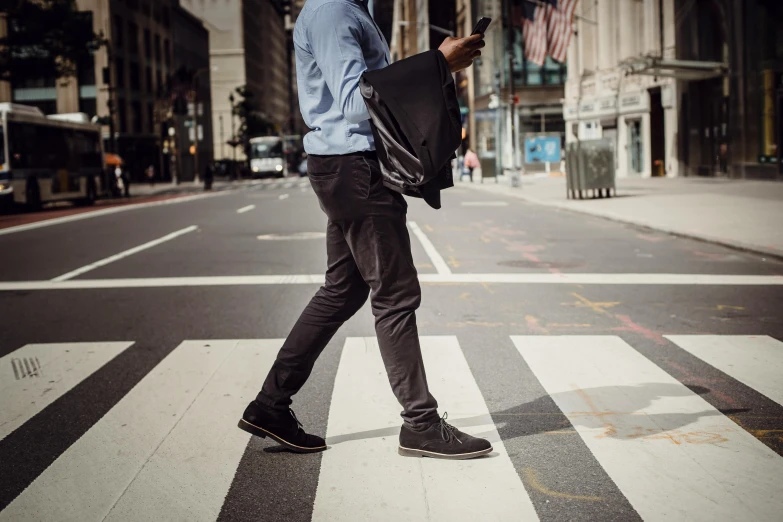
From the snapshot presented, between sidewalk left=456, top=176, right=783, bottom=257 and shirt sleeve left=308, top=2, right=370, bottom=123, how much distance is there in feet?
29.8

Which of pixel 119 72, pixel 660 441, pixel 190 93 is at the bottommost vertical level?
pixel 660 441

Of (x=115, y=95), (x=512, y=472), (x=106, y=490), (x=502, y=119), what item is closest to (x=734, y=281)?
(x=512, y=472)

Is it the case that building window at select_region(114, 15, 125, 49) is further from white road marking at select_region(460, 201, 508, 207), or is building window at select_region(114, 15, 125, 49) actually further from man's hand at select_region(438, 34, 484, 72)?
man's hand at select_region(438, 34, 484, 72)

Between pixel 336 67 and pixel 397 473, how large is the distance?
1556mm

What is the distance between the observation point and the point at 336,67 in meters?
3.45

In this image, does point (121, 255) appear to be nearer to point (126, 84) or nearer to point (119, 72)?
point (119, 72)

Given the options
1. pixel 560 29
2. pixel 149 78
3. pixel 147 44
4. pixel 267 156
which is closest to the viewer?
pixel 560 29

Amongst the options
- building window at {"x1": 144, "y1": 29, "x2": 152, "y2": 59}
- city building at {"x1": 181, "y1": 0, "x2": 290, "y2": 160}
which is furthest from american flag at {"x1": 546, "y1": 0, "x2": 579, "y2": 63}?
city building at {"x1": 181, "y1": 0, "x2": 290, "y2": 160}

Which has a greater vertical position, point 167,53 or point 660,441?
point 167,53

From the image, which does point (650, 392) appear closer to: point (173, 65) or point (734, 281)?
point (734, 281)

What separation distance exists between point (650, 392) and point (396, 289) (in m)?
1.88

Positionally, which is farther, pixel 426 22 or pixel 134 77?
pixel 426 22

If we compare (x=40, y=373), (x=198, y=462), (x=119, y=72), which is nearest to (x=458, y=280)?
(x=40, y=373)

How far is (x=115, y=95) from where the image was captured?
74125 millimetres
